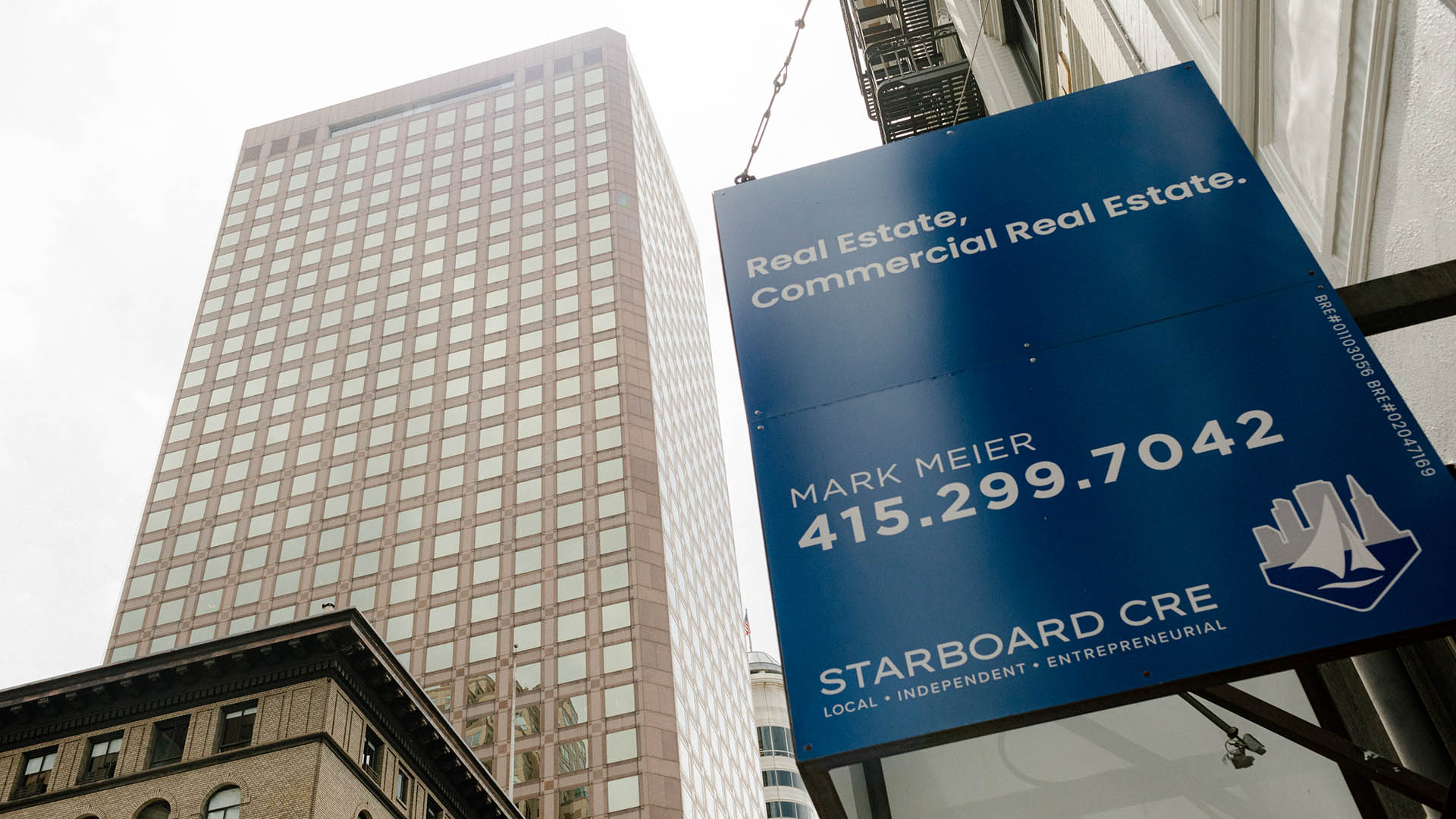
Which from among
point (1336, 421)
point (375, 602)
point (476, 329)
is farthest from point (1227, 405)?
point (476, 329)

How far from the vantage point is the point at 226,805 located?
3378cm

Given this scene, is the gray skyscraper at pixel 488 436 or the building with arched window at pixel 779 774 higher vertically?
the gray skyscraper at pixel 488 436

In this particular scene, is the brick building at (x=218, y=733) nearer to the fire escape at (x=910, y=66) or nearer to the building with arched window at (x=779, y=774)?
the fire escape at (x=910, y=66)

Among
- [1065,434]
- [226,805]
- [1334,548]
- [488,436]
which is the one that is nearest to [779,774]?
[488,436]

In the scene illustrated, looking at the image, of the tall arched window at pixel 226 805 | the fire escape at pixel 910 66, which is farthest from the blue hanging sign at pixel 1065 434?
the tall arched window at pixel 226 805

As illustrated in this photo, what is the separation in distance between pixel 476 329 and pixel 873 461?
260 ft

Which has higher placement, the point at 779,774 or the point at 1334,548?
the point at 779,774

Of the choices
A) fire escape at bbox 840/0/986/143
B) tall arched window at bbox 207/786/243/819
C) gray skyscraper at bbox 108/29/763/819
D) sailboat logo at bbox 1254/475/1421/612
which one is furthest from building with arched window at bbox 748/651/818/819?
sailboat logo at bbox 1254/475/1421/612

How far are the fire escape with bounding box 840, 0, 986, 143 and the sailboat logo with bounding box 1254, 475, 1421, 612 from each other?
16034mm

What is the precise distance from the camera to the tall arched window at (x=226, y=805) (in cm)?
3353

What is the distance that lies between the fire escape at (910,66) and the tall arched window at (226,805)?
26.0 m

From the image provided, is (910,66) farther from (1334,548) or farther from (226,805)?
(226,805)

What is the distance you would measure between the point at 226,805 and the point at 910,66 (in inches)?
1093

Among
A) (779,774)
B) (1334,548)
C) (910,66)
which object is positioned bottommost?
(1334,548)
